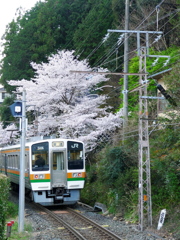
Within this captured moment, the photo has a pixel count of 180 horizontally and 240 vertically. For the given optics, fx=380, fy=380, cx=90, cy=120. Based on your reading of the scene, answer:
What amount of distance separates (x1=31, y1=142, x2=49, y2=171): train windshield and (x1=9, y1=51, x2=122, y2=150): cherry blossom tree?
635cm

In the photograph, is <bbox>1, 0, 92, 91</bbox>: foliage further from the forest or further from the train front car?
the train front car

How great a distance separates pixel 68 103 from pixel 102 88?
6139 mm

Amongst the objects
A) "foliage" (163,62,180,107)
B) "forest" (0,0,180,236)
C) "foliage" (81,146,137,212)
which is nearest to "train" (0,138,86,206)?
"foliage" (81,146,137,212)

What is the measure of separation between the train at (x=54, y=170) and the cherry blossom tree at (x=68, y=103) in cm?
597

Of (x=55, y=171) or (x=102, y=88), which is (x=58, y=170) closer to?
(x=55, y=171)

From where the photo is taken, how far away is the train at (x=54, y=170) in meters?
15.5

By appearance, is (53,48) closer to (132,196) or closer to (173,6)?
(173,6)

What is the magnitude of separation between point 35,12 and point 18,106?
88.9 feet

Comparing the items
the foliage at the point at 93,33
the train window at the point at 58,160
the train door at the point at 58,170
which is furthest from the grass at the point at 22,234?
the foliage at the point at 93,33

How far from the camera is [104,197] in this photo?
55.3 ft

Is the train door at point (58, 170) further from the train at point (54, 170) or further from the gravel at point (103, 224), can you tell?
the gravel at point (103, 224)

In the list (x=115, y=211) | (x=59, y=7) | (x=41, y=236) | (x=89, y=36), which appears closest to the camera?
(x=41, y=236)

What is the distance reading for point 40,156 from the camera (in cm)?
1580

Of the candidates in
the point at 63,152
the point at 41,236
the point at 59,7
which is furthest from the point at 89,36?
the point at 41,236
